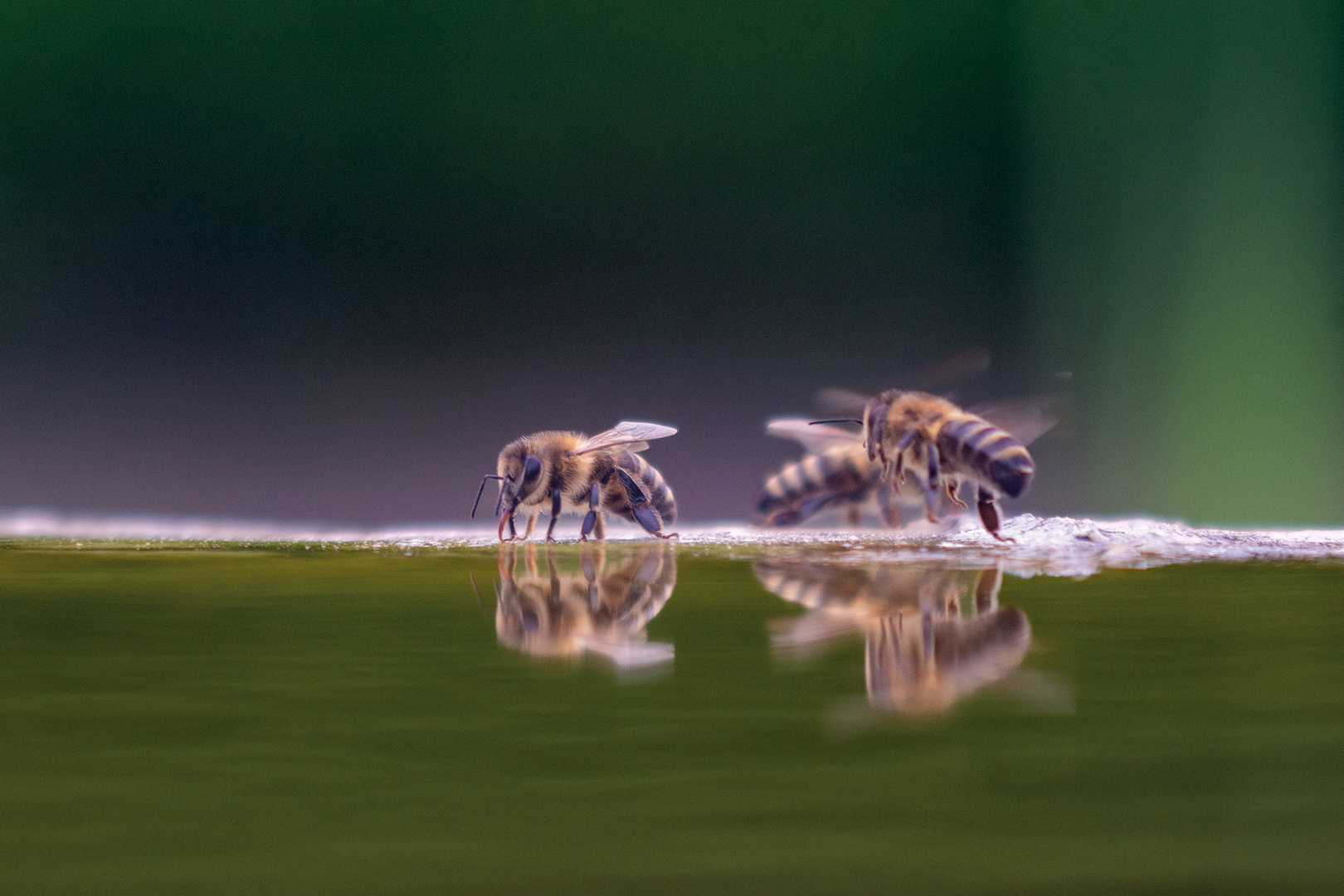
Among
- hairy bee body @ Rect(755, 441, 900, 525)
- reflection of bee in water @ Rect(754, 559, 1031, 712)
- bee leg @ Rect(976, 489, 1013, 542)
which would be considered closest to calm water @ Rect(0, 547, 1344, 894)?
reflection of bee in water @ Rect(754, 559, 1031, 712)

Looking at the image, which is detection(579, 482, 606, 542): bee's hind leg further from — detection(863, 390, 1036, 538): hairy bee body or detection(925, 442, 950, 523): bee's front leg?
detection(925, 442, 950, 523): bee's front leg

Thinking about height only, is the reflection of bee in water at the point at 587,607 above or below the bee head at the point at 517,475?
below

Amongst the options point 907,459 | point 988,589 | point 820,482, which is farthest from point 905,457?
point 988,589

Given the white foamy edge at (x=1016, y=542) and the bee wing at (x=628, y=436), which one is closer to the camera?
the white foamy edge at (x=1016, y=542)

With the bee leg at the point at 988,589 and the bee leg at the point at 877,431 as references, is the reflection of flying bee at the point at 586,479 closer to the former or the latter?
the bee leg at the point at 877,431

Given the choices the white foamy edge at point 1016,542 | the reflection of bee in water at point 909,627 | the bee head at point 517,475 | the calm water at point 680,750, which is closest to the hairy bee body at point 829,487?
the white foamy edge at point 1016,542

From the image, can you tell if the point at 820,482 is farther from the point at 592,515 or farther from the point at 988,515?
the point at 988,515

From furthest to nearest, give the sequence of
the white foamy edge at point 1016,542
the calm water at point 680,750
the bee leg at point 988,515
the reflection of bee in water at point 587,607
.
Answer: the bee leg at point 988,515 → the white foamy edge at point 1016,542 → the reflection of bee in water at point 587,607 → the calm water at point 680,750
